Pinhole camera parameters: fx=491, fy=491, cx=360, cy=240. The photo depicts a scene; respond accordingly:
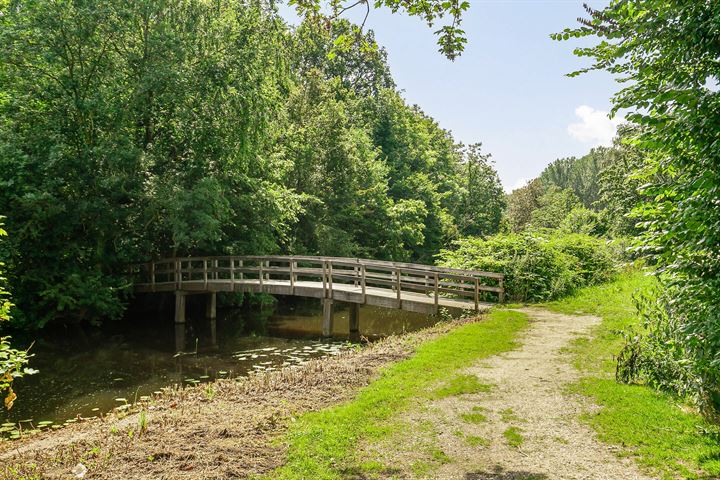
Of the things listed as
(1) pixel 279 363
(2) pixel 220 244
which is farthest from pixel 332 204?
(1) pixel 279 363

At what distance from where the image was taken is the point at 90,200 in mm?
18672

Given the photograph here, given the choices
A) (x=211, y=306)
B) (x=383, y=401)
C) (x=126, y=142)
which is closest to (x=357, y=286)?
(x=211, y=306)

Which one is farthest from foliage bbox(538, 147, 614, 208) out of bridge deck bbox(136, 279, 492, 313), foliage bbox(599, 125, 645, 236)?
bridge deck bbox(136, 279, 492, 313)

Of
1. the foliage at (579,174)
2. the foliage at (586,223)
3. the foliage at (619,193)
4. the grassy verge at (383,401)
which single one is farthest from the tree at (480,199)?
the foliage at (579,174)

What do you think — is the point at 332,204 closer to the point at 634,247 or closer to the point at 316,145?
the point at 316,145

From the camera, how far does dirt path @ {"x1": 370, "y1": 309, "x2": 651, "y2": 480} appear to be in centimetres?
522

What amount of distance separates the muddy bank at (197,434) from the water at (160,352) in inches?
95.9

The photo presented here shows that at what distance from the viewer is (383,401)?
7449 millimetres

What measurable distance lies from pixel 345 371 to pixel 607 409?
14.4ft

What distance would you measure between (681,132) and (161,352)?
49.6 feet

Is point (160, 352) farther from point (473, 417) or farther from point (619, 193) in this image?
point (619, 193)

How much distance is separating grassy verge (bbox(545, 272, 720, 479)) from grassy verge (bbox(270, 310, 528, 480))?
5.98 ft

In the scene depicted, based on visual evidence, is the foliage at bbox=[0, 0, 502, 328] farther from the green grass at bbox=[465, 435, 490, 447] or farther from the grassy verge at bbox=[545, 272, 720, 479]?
the green grass at bbox=[465, 435, 490, 447]

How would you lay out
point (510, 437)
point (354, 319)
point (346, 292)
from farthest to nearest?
point (354, 319) < point (346, 292) < point (510, 437)
